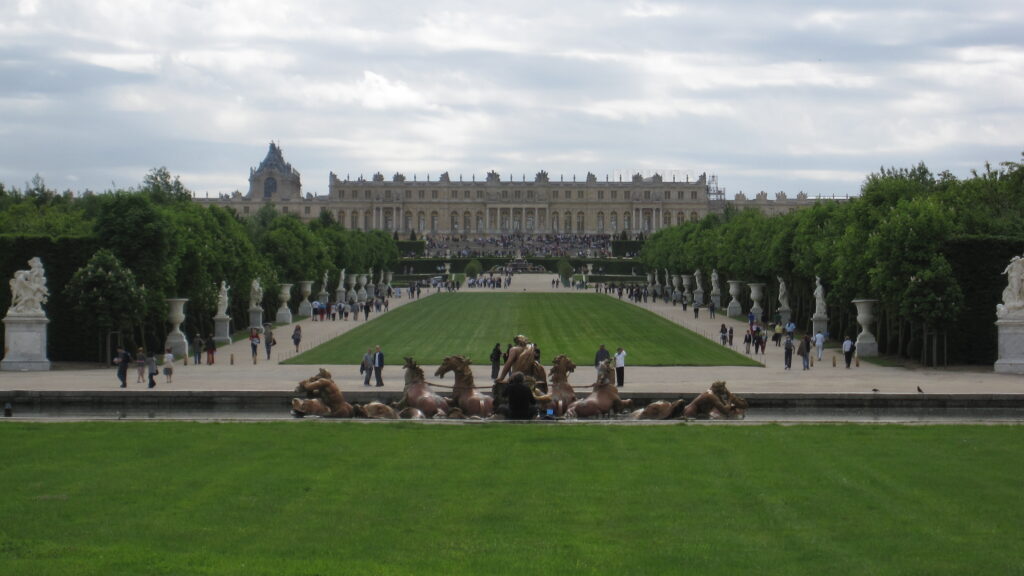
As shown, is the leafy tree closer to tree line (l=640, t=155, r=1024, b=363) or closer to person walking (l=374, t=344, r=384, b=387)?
person walking (l=374, t=344, r=384, b=387)

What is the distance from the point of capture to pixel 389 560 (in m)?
10.7

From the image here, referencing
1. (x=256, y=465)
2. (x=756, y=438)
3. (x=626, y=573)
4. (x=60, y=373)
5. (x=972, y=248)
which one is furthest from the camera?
(x=972, y=248)

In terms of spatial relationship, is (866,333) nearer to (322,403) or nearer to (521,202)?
(322,403)

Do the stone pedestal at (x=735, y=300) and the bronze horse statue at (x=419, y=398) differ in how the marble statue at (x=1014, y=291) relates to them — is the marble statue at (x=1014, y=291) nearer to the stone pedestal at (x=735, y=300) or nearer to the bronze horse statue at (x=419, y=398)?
the bronze horse statue at (x=419, y=398)

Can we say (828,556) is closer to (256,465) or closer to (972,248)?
(256,465)

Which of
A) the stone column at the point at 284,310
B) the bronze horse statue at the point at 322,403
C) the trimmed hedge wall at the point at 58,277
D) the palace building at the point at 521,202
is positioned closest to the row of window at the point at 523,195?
the palace building at the point at 521,202

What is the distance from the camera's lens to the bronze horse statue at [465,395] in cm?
2142

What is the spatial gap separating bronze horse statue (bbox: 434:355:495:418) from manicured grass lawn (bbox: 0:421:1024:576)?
8.80 ft

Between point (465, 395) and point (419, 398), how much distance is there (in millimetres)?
874

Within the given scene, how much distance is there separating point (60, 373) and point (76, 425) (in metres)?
13.9

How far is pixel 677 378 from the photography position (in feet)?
98.2

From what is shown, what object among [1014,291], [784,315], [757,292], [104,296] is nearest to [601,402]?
[1014,291]

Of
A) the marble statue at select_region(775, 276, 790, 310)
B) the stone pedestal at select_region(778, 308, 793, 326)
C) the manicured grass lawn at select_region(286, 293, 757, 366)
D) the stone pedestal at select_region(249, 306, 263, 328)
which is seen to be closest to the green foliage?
the manicured grass lawn at select_region(286, 293, 757, 366)

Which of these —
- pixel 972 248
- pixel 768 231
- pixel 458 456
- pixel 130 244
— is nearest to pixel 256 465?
pixel 458 456
